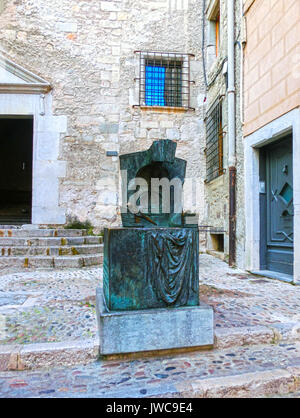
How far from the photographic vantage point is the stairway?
431 cm

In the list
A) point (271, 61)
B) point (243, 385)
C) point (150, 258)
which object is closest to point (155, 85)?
point (271, 61)

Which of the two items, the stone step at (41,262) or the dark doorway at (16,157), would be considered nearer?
the stone step at (41,262)

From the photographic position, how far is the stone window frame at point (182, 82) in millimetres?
6309

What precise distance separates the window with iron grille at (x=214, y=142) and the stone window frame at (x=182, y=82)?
0.69 m

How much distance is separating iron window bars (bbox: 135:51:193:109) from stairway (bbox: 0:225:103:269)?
3.30 meters

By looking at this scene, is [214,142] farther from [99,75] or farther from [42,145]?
[42,145]

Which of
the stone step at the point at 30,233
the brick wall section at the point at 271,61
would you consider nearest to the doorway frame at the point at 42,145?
the stone step at the point at 30,233

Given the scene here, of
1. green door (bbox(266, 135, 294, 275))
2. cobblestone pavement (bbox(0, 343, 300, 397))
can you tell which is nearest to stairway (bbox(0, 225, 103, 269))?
green door (bbox(266, 135, 294, 275))

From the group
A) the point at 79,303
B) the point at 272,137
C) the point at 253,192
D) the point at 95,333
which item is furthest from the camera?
the point at 253,192

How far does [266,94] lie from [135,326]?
3.59m

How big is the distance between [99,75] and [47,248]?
13.0 ft

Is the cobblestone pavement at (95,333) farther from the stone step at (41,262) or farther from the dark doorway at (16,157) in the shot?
the dark doorway at (16,157)

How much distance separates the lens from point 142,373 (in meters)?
1.54

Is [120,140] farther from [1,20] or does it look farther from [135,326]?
[135,326]
